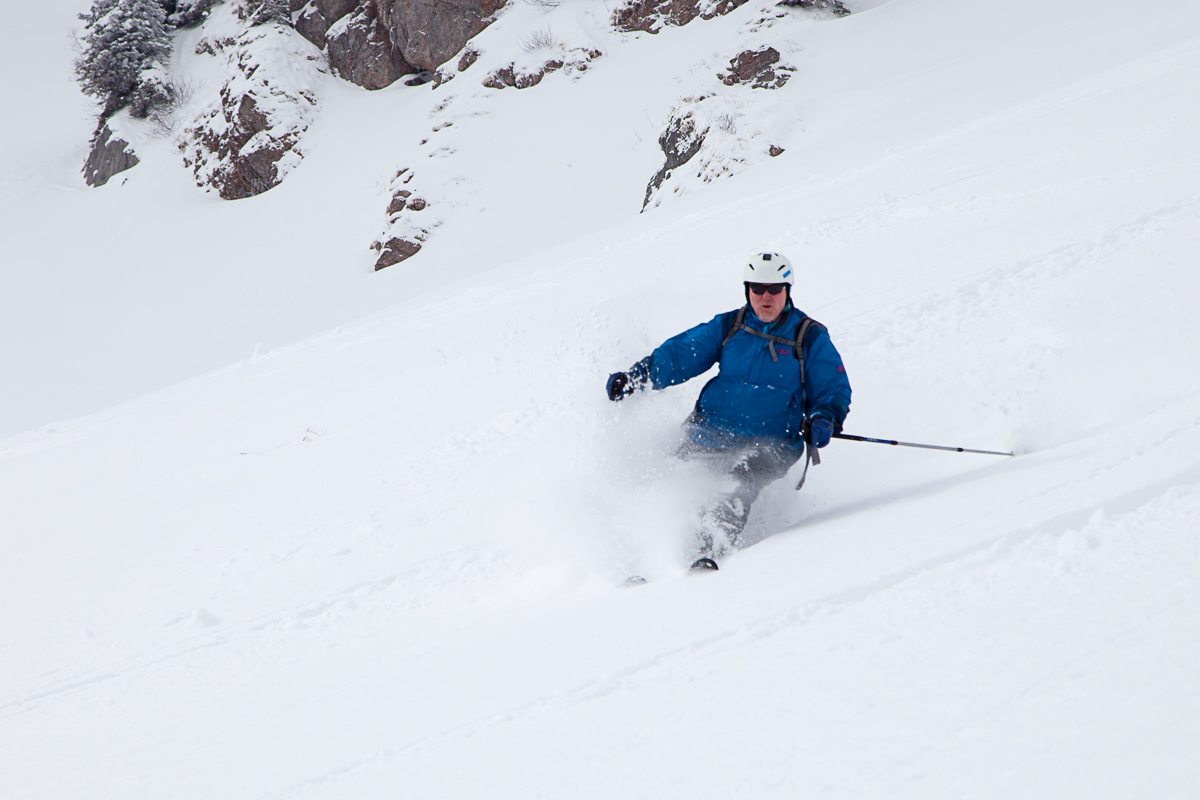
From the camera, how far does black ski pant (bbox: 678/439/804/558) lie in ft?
11.5

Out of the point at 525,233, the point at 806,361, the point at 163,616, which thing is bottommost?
the point at 525,233

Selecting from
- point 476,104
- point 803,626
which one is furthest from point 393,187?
point 803,626

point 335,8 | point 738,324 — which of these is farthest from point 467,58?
point 738,324

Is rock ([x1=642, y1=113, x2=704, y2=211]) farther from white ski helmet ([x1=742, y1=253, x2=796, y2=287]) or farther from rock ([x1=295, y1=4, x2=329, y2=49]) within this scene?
rock ([x1=295, y1=4, x2=329, y2=49])

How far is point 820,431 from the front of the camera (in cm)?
357

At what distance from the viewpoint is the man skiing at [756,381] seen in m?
3.74

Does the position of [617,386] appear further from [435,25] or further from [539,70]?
[435,25]

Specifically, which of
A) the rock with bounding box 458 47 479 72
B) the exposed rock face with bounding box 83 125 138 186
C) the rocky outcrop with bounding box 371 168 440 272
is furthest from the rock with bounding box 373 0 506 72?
the exposed rock face with bounding box 83 125 138 186

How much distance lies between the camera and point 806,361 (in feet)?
12.5

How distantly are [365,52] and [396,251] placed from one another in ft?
35.0

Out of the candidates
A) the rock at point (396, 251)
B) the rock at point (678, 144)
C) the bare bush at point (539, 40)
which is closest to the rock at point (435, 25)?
the bare bush at point (539, 40)

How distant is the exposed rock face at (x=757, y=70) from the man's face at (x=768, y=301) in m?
11.9

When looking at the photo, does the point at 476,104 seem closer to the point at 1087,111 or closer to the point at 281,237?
the point at 281,237

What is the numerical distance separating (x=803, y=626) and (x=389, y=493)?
3303 mm
